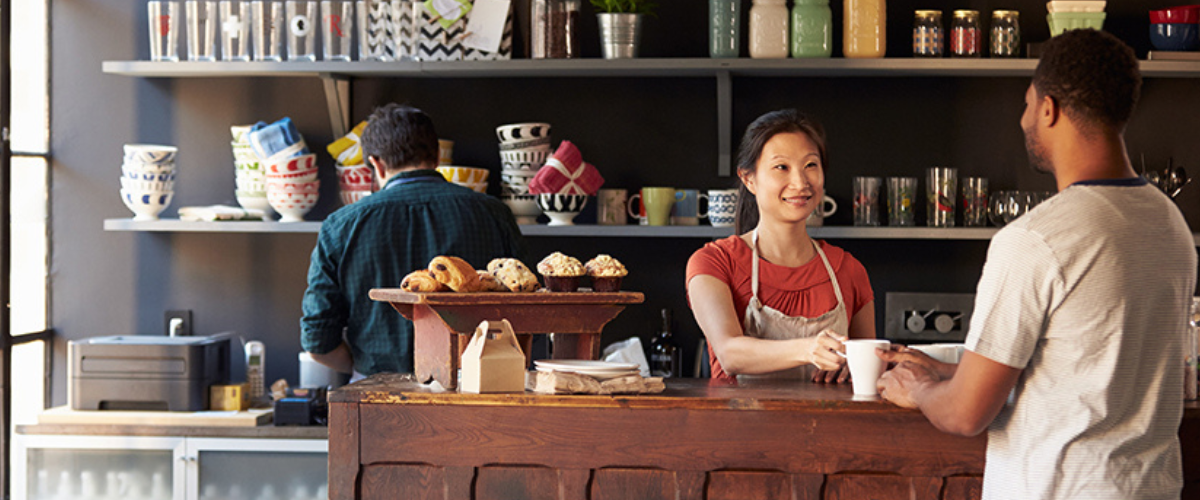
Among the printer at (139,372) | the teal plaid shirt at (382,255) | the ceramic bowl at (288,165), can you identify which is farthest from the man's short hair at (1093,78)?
the printer at (139,372)

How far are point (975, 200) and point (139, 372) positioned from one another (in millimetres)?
2357

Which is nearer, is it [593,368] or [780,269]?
[593,368]

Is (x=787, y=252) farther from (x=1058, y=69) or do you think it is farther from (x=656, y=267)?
(x=656, y=267)

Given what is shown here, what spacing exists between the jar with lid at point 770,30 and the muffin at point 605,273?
4.49 feet

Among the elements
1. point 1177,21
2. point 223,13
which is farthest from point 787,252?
point 223,13

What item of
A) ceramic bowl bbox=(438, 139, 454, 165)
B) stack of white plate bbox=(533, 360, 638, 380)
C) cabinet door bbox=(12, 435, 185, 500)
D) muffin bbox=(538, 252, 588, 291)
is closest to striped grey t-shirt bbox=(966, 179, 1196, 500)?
stack of white plate bbox=(533, 360, 638, 380)

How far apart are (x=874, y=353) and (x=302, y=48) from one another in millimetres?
2073

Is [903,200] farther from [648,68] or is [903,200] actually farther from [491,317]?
[491,317]

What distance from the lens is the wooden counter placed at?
1.58 meters

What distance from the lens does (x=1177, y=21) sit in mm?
3010

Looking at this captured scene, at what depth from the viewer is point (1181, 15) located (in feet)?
9.86

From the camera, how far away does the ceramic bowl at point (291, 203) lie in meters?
3.16

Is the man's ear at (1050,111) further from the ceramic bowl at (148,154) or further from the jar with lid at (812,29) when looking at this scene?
the ceramic bowl at (148,154)

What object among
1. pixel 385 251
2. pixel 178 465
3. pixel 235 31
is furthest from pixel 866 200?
pixel 178 465
